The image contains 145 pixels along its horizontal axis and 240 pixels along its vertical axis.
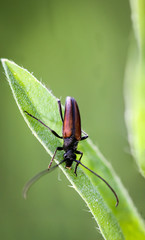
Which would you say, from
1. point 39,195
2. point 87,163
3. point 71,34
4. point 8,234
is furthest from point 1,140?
point 87,163

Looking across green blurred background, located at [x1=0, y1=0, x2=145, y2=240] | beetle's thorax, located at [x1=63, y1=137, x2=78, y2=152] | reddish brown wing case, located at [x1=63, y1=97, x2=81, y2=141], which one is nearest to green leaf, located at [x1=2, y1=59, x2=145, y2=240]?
reddish brown wing case, located at [x1=63, y1=97, x2=81, y2=141]

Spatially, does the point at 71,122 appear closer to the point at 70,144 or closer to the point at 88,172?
the point at 70,144

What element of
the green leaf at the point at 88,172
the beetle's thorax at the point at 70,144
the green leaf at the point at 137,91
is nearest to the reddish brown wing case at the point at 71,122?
the beetle's thorax at the point at 70,144

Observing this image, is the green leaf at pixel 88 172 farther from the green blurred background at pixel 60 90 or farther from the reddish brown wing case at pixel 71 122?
the green blurred background at pixel 60 90

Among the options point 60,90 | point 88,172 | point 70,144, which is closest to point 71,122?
point 70,144

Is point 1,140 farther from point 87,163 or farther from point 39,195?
point 87,163

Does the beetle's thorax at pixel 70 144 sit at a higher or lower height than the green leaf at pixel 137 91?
higher

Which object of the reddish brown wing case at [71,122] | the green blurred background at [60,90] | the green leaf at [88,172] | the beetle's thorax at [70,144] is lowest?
the green leaf at [88,172]
